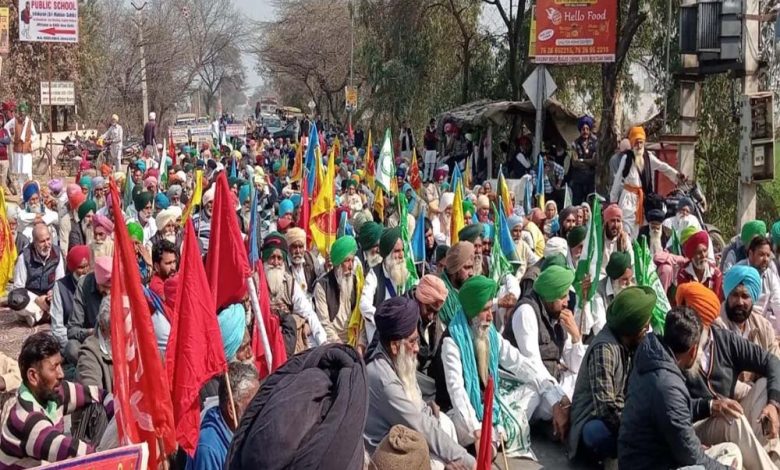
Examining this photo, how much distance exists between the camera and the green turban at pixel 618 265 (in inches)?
305

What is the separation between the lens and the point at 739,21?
11.2 m

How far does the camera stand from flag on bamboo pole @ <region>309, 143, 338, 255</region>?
33.6 ft

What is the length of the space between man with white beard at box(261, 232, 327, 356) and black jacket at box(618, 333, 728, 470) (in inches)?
105

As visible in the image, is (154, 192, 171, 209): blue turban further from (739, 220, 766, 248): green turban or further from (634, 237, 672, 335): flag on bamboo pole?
(739, 220, 766, 248): green turban

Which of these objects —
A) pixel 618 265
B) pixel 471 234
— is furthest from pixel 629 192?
pixel 618 265

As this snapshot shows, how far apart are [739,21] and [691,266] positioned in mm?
3725

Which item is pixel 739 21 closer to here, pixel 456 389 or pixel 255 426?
pixel 456 389

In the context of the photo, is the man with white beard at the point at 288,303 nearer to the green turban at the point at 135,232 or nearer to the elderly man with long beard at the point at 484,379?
the elderly man with long beard at the point at 484,379

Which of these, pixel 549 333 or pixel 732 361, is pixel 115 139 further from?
pixel 732 361

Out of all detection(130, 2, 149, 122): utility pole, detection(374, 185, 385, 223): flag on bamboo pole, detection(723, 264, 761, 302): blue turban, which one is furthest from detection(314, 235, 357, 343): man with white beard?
detection(130, 2, 149, 122): utility pole

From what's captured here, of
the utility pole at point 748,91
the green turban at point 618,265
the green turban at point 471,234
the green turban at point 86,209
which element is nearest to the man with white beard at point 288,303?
the green turban at point 471,234

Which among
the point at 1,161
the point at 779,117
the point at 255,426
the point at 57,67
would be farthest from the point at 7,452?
the point at 57,67

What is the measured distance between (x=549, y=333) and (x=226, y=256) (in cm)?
245

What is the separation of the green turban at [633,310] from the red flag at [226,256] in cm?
205
